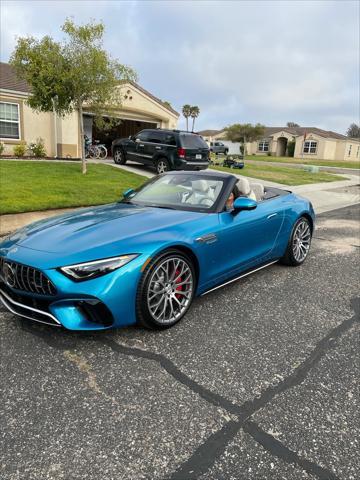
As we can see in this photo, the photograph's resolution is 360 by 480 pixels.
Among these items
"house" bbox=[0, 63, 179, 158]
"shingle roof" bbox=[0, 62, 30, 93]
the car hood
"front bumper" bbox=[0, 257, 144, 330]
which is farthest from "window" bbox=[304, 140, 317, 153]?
"front bumper" bbox=[0, 257, 144, 330]

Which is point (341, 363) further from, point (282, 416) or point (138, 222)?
point (138, 222)

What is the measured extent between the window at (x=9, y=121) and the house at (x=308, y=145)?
46480 millimetres

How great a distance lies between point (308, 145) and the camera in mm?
60438

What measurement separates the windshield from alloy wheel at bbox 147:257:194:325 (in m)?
0.85

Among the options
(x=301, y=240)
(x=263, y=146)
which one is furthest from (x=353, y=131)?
(x=301, y=240)

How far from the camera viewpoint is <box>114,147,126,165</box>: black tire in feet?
57.7

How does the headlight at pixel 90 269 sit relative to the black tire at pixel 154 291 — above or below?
above

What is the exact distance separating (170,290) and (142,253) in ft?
1.57

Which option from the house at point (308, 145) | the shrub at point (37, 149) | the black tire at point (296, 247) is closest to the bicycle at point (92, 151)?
the shrub at point (37, 149)

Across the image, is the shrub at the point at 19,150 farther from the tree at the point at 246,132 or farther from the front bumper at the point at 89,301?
the tree at the point at 246,132

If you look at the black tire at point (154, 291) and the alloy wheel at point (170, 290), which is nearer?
the black tire at point (154, 291)

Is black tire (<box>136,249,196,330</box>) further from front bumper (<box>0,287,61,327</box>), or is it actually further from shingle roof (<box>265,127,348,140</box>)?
shingle roof (<box>265,127,348,140</box>)

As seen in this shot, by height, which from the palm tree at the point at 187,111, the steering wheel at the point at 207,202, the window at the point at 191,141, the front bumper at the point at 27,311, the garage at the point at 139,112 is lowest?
the front bumper at the point at 27,311

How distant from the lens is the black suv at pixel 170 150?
14.6 metres
